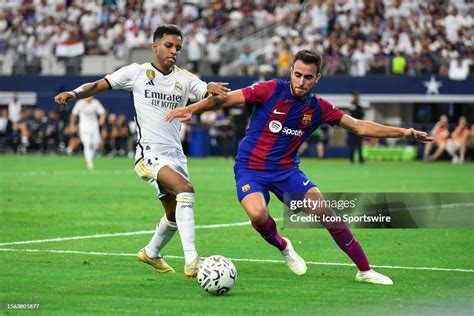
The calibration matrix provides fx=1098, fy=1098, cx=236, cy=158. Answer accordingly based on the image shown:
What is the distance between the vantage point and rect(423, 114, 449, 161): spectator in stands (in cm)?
3791

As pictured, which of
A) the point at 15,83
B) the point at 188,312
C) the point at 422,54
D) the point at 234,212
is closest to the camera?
the point at 188,312

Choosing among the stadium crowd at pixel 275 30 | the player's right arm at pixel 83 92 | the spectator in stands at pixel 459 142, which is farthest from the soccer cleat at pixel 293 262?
the stadium crowd at pixel 275 30

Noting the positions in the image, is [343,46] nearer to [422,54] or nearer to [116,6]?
[422,54]

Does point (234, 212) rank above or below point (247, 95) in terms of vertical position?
below

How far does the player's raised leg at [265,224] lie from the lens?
10.4 metres

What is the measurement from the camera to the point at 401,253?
13.0 m

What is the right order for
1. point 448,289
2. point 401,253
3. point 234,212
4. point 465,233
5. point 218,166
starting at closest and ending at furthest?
point 448,289, point 401,253, point 465,233, point 234,212, point 218,166

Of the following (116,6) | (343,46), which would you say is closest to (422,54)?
(343,46)

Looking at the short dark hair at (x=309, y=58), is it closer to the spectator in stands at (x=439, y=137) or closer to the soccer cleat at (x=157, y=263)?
the soccer cleat at (x=157, y=263)

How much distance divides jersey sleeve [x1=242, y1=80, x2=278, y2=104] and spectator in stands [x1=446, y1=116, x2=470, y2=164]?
28.0 meters

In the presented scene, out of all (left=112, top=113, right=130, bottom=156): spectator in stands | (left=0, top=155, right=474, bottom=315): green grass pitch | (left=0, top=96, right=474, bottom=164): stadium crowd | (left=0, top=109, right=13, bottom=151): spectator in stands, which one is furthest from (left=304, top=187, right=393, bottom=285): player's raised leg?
(left=0, top=109, right=13, bottom=151): spectator in stands

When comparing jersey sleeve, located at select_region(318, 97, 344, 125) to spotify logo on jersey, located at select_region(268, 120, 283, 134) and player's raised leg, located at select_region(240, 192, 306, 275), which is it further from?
player's raised leg, located at select_region(240, 192, 306, 275)

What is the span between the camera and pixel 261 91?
10.4 meters

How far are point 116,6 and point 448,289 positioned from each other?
39887mm
